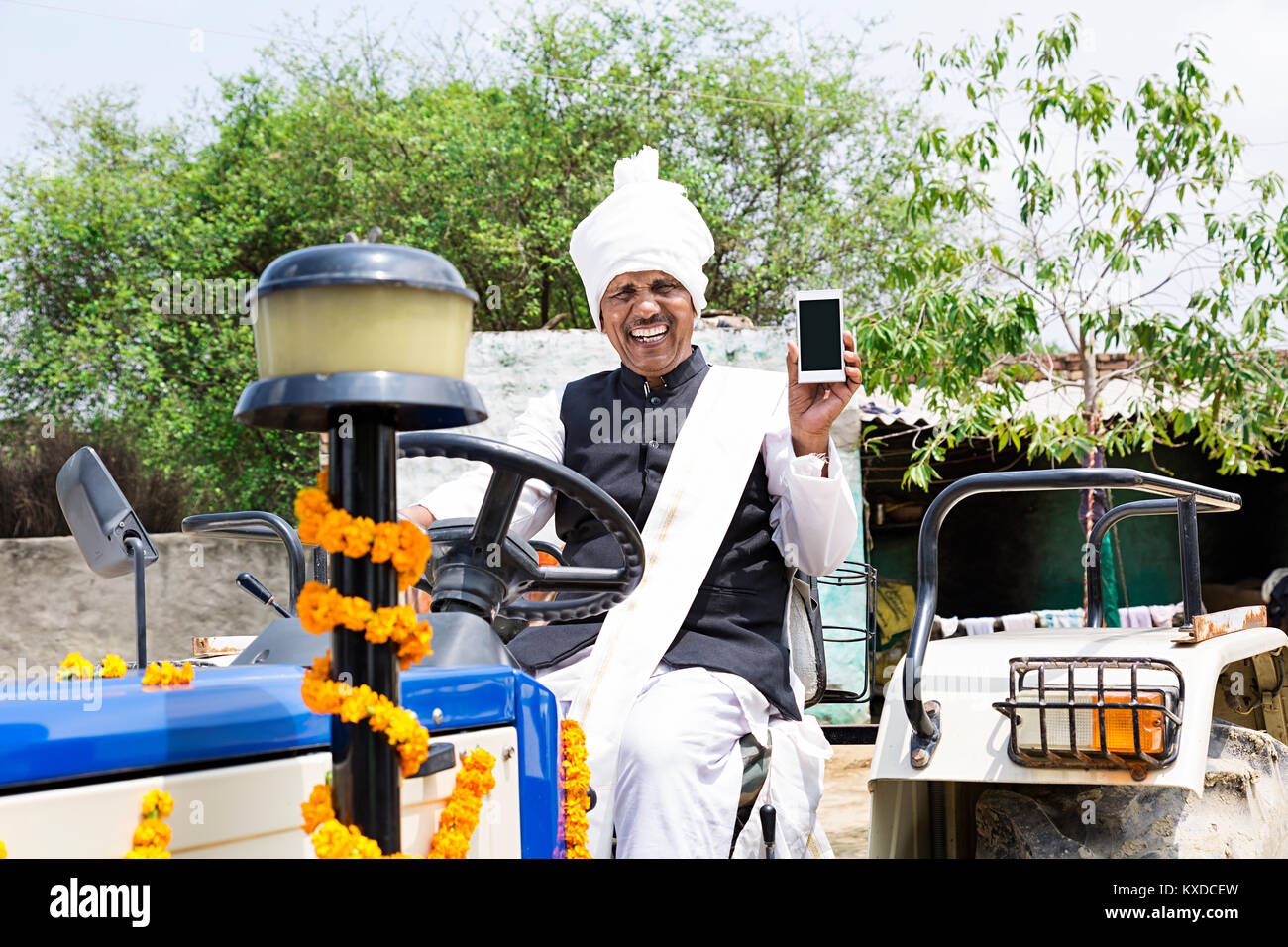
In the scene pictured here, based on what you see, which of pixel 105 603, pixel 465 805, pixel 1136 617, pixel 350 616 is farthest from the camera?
pixel 105 603

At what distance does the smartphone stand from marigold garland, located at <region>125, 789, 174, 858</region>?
1441 mm

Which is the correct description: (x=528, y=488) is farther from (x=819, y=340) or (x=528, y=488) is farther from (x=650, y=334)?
(x=819, y=340)

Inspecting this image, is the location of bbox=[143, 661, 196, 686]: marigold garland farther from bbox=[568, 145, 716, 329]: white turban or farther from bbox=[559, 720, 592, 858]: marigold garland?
bbox=[568, 145, 716, 329]: white turban

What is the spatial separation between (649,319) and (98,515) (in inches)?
49.3

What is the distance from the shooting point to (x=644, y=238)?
2545mm

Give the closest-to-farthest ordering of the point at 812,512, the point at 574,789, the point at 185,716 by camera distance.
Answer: the point at 185,716
the point at 574,789
the point at 812,512

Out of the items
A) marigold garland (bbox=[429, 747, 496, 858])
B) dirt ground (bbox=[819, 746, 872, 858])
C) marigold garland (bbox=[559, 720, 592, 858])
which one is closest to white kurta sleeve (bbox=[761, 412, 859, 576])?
marigold garland (bbox=[559, 720, 592, 858])

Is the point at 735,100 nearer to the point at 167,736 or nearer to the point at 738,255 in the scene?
the point at 738,255

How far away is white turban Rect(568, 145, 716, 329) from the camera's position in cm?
255

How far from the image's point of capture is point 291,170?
1184 centimetres

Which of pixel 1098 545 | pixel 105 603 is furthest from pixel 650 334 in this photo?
pixel 105 603

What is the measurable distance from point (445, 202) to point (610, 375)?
8.95m
